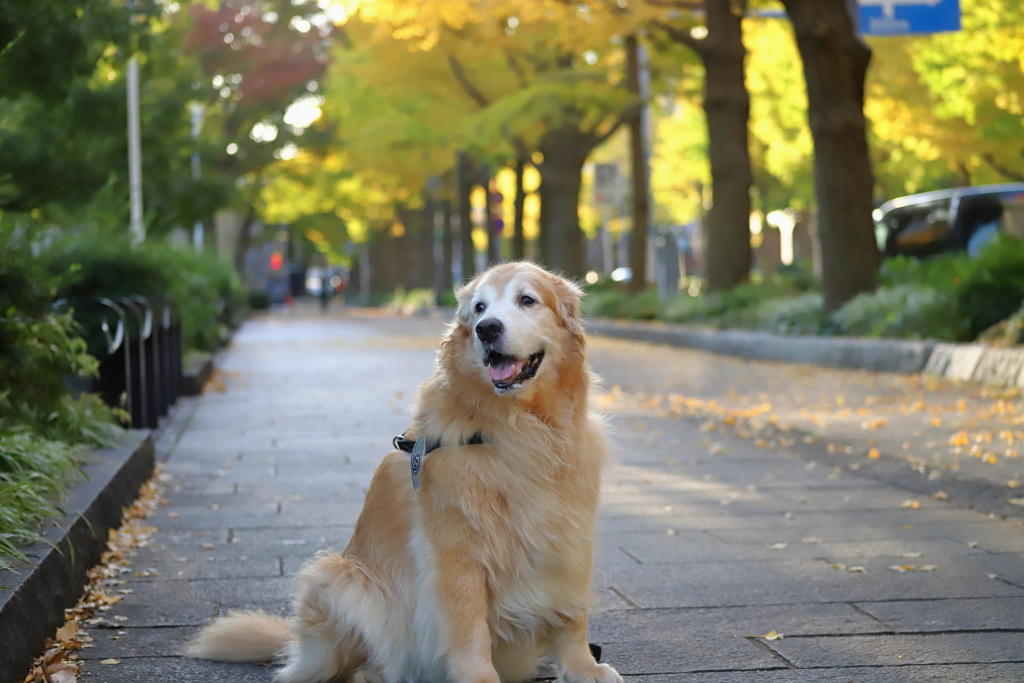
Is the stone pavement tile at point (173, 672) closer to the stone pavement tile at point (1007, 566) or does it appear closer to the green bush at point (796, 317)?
the stone pavement tile at point (1007, 566)

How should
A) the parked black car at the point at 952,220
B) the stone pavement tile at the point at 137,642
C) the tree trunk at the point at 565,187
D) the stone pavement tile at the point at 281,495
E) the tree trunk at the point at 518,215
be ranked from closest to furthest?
the stone pavement tile at the point at 137,642, the stone pavement tile at the point at 281,495, the parked black car at the point at 952,220, the tree trunk at the point at 565,187, the tree trunk at the point at 518,215

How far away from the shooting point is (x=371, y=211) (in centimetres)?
5225

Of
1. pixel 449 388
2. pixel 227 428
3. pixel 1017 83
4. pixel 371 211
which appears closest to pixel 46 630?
pixel 449 388

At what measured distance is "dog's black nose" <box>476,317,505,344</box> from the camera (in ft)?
11.9

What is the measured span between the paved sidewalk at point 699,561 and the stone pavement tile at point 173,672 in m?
0.01

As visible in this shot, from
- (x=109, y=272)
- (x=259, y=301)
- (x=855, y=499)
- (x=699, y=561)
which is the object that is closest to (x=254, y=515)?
(x=699, y=561)

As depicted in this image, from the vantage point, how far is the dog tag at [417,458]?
3604 mm

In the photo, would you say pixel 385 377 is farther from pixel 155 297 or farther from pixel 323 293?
pixel 323 293

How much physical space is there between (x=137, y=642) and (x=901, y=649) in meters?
2.72

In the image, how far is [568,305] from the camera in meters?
3.86

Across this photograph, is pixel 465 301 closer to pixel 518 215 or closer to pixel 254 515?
pixel 254 515

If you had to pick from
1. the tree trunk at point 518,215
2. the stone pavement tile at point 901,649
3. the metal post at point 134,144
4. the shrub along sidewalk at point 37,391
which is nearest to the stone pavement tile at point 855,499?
the stone pavement tile at point 901,649

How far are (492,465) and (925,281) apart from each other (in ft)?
43.8

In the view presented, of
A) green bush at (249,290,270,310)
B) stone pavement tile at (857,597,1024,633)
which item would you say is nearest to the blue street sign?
stone pavement tile at (857,597,1024,633)
